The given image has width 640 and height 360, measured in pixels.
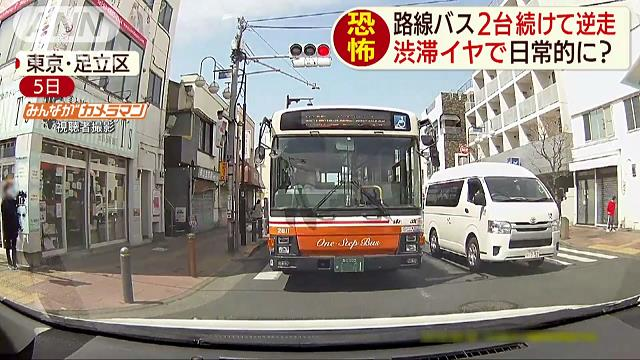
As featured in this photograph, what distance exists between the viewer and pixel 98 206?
3188 millimetres

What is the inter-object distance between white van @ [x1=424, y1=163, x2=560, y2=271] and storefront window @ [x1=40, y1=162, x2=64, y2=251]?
301 centimetres

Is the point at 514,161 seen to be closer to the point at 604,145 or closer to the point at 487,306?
the point at 604,145

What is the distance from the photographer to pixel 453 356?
8.70 feet

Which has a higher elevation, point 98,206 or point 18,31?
point 18,31

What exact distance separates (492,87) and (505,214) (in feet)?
3.30

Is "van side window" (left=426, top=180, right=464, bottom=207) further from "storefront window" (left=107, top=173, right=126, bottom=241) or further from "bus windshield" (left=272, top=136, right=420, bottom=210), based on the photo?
"storefront window" (left=107, top=173, right=126, bottom=241)

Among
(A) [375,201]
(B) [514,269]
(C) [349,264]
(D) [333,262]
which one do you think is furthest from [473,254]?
(D) [333,262]

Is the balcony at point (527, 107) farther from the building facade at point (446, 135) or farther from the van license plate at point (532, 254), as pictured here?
the van license plate at point (532, 254)

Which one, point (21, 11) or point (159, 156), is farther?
point (159, 156)

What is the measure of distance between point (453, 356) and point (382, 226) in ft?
3.97

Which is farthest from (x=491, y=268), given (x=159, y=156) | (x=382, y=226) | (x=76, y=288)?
(x=76, y=288)

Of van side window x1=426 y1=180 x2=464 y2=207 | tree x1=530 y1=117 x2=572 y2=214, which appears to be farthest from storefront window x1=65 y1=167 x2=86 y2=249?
tree x1=530 y1=117 x2=572 y2=214

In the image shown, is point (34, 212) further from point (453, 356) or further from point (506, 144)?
point (506, 144)

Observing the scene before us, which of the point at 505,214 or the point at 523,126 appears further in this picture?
the point at 523,126
